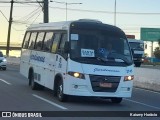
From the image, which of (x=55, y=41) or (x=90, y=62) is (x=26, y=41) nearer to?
(x=55, y=41)

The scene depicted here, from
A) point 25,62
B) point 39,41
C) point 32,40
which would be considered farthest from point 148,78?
point 39,41

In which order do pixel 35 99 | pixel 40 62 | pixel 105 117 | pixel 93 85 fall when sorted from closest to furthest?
pixel 105 117, pixel 93 85, pixel 35 99, pixel 40 62

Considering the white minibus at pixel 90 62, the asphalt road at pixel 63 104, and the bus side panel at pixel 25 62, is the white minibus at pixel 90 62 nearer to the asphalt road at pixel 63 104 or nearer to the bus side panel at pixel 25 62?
the asphalt road at pixel 63 104

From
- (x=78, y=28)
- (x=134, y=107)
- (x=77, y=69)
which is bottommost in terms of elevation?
(x=134, y=107)

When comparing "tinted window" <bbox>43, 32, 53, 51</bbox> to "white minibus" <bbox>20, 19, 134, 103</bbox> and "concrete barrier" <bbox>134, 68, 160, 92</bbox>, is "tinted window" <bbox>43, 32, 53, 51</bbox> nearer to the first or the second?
"white minibus" <bbox>20, 19, 134, 103</bbox>

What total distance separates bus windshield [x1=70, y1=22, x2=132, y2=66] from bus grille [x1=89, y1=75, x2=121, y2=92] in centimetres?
45

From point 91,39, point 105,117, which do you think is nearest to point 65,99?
point 91,39

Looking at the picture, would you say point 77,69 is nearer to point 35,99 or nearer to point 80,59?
point 80,59

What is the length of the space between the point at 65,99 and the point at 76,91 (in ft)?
2.38

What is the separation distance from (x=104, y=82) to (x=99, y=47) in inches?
48.3

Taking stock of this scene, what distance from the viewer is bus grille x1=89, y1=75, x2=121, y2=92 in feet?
52.4

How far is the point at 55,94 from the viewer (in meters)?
17.6

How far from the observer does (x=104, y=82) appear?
16.0 m

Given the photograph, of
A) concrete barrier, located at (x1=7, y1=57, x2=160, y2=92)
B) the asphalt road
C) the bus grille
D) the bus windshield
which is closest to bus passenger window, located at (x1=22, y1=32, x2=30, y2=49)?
A: the asphalt road
